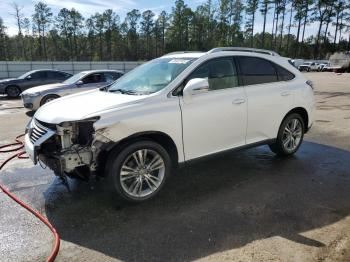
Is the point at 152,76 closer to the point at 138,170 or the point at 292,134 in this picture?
the point at 138,170

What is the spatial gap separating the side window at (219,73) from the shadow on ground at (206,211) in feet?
4.63

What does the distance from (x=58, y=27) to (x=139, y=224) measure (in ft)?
287

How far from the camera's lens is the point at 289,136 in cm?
618

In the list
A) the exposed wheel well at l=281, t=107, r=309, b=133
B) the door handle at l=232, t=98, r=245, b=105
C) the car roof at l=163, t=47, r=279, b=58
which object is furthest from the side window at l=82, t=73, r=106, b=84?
the door handle at l=232, t=98, r=245, b=105

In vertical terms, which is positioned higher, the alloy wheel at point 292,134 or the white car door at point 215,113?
the white car door at point 215,113

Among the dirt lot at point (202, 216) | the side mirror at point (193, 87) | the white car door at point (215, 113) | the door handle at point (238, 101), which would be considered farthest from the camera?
the door handle at point (238, 101)

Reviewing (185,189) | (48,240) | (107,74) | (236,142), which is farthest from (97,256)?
(107,74)

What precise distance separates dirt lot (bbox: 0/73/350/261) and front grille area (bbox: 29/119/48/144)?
0.81m

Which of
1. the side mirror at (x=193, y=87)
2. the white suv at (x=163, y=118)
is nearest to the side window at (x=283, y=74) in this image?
the white suv at (x=163, y=118)

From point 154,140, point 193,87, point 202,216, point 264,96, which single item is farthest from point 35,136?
point 264,96

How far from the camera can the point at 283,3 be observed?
8081 cm

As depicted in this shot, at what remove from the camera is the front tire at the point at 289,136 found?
5.98 m

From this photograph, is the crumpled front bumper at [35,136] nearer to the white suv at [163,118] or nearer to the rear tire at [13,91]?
the white suv at [163,118]

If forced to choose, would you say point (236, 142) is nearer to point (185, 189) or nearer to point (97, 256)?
point (185, 189)
